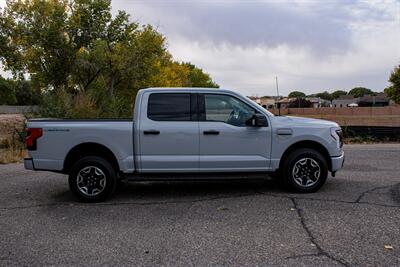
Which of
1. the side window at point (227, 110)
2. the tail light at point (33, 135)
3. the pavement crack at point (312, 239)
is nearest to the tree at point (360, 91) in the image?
the side window at point (227, 110)

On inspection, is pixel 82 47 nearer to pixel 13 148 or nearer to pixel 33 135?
pixel 13 148

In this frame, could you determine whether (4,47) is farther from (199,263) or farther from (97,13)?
(199,263)

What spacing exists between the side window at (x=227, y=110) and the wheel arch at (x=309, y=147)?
2.97 feet

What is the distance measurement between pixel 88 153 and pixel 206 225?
274 cm

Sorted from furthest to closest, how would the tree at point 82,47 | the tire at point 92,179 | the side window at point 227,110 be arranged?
the tree at point 82,47 → the side window at point 227,110 → the tire at point 92,179

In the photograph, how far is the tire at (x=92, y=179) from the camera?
734cm

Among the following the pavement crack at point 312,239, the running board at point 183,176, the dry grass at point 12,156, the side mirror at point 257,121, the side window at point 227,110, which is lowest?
the pavement crack at point 312,239

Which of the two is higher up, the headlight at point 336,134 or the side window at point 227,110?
the side window at point 227,110

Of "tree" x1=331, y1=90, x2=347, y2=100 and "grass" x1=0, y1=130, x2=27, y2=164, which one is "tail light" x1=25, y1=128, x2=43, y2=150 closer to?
"grass" x1=0, y1=130, x2=27, y2=164

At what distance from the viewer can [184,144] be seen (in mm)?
7410

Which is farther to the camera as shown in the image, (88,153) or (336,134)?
(336,134)

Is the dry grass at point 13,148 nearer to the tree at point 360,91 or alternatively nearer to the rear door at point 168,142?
the rear door at point 168,142

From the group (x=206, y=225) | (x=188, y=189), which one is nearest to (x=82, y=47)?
(x=188, y=189)

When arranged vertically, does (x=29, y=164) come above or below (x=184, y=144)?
below
